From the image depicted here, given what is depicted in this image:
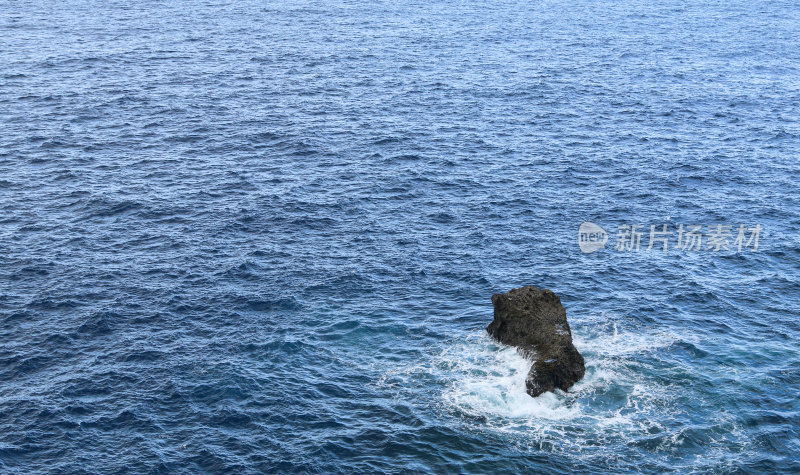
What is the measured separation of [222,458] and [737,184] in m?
69.3

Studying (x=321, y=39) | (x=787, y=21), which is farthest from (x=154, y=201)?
(x=787, y=21)

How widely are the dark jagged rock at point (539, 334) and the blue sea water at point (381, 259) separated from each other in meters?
1.24

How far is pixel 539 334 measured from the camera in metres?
66.1

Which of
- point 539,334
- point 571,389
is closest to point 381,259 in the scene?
point 539,334

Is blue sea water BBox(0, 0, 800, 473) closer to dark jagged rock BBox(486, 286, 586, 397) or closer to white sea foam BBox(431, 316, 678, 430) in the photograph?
white sea foam BBox(431, 316, 678, 430)

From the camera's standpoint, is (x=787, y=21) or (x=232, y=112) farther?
(x=787, y=21)

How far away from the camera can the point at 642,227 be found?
88.1 m

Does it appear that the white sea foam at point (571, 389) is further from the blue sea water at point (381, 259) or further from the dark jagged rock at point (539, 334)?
the dark jagged rock at point (539, 334)

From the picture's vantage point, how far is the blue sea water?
193 feet

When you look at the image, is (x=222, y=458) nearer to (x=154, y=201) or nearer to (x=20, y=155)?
(x=154, y=201)

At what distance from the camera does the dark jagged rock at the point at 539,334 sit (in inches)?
2469

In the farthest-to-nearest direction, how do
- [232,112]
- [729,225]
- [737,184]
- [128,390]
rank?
[232,112] < [737,184] < [729,225] < [128,390]

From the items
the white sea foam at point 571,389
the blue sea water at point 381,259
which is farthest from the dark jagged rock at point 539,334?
the blue sea water at point 381,259

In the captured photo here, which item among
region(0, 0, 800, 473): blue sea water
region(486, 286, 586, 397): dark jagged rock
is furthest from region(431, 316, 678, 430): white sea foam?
region(486, 286, 586, 397): dark jagged rock
